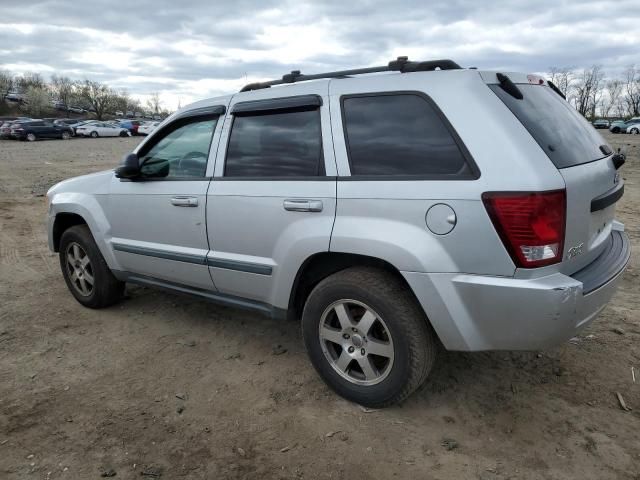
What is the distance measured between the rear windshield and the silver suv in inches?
0.6

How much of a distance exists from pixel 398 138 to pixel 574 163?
2.98 ft

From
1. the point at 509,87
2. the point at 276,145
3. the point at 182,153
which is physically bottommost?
the point at 182,153

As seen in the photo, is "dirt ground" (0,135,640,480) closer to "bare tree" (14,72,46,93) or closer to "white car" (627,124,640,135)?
"white car" (627,124,640,135)

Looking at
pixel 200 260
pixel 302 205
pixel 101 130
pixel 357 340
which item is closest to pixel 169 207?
pixel 200 260

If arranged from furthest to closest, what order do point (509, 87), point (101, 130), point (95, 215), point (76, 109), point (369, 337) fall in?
point (76, 109), point (101, 130), point (95, 215), point (369, 337), point (509, 87)

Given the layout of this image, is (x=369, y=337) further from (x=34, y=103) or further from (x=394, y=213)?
(x=34, y=103)

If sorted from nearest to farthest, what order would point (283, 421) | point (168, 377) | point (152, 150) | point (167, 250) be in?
point (283, 421) < point (168, 377) < point (167, 250) < point (152, 150)

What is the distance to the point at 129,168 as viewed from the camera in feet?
12.7

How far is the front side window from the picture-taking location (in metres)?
3.67

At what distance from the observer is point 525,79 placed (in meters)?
2.97

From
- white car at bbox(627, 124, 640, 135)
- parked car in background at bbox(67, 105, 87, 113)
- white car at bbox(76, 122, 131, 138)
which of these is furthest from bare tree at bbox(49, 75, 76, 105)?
white car at bbox(627, 124, 640, 135)

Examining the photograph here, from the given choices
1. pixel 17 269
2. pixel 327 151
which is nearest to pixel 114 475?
pixel 327 151

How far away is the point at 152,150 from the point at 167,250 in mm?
851

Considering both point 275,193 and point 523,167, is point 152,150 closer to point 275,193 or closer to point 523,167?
point 275,193
